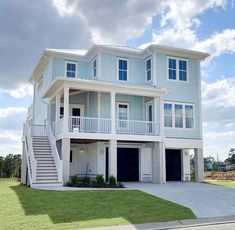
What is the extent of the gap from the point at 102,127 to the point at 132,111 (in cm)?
344

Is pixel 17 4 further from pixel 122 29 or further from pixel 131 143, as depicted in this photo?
pixel 131 143

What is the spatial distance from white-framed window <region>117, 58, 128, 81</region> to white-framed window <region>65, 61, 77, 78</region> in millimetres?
3195

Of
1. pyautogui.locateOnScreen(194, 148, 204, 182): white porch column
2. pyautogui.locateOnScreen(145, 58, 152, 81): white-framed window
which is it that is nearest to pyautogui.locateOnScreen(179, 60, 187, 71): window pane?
pyautogui.locateOnScreen(145, 58, 152, 81): white-framed window

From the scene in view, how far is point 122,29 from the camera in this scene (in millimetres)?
19234

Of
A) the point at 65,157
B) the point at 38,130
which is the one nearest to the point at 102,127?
the point at 65,157

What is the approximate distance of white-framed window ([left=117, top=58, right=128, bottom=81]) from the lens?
78.2 feet

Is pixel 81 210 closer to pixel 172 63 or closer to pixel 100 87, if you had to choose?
pixel 100 87

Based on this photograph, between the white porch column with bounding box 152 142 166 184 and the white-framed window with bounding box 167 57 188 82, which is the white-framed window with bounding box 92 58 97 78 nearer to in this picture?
the white-framed window with bounding box 167 57 188 82

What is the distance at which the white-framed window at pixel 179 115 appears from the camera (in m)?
23.1

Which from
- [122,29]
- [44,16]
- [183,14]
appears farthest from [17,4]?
[183,14]

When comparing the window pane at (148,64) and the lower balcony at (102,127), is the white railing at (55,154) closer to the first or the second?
the lower balcony at (102,127)

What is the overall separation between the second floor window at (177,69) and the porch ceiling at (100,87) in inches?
112

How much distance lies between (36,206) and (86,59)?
1478 centimetres

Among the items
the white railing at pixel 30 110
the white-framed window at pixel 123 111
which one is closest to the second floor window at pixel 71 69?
the white-framed window at pixel 123 111
